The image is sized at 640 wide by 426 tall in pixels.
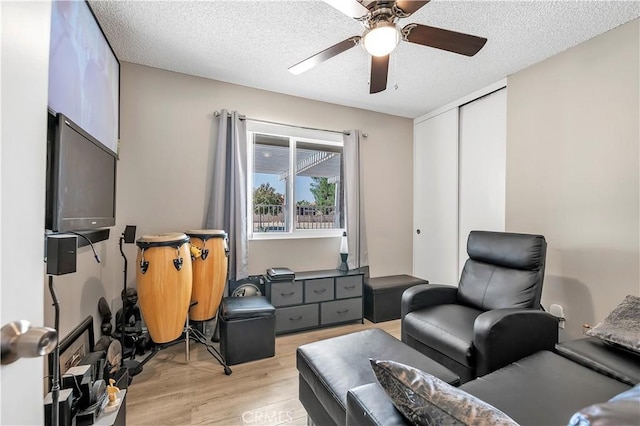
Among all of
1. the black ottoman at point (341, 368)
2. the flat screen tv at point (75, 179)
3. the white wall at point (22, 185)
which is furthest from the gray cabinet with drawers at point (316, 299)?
the white wall at point (22, 185)

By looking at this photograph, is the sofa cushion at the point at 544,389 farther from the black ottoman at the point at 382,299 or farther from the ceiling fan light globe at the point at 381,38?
the black ottoman at the point at 382,299

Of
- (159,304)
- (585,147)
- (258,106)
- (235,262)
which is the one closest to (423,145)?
(585,147)

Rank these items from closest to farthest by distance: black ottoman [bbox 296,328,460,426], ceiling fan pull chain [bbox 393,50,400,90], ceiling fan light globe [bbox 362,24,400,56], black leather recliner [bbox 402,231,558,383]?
black ottoman [bbox 296,328,460,426] < ceiling fan light globe [bbox 362,24,400,56] < black leather recliner [bbox 402,231,558,383] < ceiling fan pull chain [bbox 393,50,400,90]

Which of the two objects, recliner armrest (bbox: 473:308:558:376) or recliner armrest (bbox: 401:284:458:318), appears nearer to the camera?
recliner armrest (bbox: 473:308:558:376)

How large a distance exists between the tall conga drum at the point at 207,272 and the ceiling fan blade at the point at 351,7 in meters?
1.79

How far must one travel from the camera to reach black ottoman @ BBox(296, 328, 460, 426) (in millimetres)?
1178

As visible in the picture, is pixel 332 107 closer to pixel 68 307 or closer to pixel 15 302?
pixel 68 307

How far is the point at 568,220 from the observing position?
7.63 ft

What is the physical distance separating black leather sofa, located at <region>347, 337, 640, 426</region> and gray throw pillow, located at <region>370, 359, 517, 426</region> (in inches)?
3.6

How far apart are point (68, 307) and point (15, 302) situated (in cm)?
143

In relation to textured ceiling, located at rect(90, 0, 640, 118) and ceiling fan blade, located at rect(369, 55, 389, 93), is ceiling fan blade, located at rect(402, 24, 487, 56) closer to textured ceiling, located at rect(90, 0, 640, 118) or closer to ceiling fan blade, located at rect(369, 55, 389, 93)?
ceiling fan blade, located at rect(369, 55, 389, 93)

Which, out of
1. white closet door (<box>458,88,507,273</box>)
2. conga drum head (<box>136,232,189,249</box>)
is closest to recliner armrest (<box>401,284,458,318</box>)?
white closet door (<box>458,88,507,273</box>)

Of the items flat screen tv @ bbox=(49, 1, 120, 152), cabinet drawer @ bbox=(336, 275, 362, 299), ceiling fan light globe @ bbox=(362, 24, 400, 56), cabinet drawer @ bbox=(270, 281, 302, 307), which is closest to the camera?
flat screen tv @ bbox=(49, 1, 120, 152)

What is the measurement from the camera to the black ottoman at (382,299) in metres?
3.13
